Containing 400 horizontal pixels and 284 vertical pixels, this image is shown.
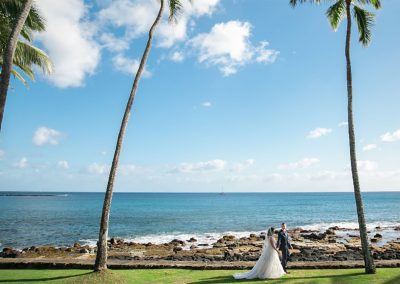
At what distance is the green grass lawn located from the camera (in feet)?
40.0

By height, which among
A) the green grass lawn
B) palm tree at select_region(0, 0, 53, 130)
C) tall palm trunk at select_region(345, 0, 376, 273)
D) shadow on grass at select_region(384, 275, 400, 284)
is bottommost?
the green grass lawn

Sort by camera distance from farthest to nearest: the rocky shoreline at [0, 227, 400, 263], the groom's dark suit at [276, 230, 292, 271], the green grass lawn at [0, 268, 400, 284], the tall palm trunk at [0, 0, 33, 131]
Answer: the rocky shoreline at [0, 227, 400, 263], the groom's dark suit at [276, 230, 292, 271], the green grass lawn at [0, 268, 400, 284], the tall palm trunk at [0, 0, 33, 131]

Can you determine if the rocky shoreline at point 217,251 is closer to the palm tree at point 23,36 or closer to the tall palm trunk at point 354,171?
the tall palm trunk at point 354,171

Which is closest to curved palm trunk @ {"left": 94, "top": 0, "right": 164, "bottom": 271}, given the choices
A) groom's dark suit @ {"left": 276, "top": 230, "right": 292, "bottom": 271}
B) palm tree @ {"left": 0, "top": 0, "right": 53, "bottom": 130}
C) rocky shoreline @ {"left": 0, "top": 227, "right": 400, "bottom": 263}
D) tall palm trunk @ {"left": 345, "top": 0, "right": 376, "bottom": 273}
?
palm tree @ {"left": 0, "top": 0, "right": 53, "bottom": 130}

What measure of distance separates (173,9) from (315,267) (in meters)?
13.3

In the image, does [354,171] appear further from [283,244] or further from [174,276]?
[174,276]

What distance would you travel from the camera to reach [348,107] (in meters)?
14.3

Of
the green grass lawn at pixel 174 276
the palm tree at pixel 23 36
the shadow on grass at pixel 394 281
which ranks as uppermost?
the palm tree at pixel 23 36

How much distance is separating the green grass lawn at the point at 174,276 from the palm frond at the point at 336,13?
35.7 feet

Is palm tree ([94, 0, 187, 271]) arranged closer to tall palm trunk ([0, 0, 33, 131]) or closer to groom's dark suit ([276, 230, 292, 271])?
tall palm trunk ([0, 0, 33, 131])

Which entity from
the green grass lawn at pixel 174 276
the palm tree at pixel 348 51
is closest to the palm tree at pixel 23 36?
the green grass lawn at pixel 174 276

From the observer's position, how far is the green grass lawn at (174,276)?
12180mm

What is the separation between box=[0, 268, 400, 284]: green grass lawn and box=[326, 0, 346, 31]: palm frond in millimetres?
10891

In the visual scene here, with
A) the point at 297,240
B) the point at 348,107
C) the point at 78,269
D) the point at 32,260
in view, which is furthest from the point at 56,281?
the point at 297,240
